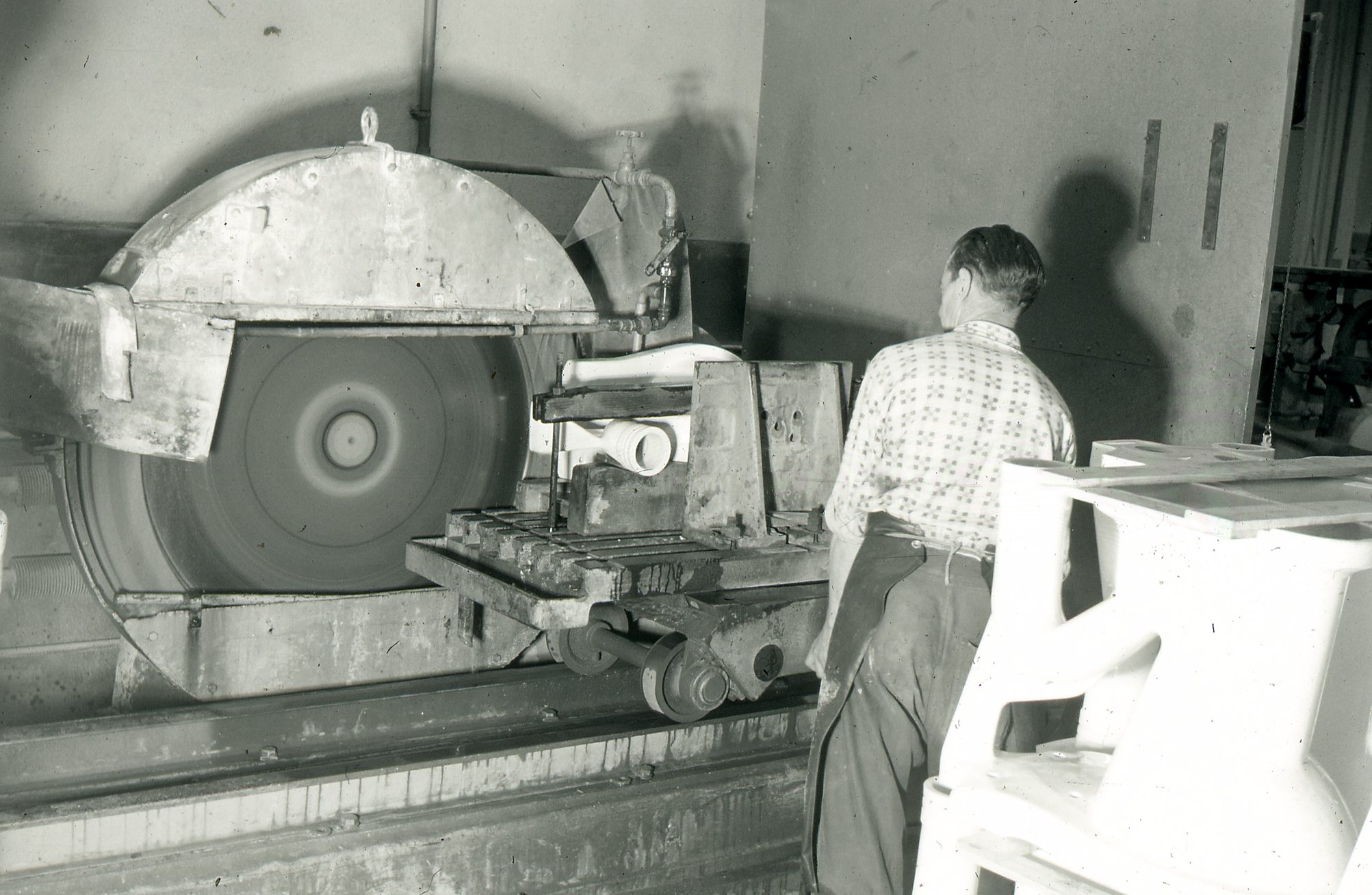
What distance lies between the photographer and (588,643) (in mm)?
2455

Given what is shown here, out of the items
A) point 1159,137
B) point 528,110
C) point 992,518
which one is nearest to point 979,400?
point 992,518

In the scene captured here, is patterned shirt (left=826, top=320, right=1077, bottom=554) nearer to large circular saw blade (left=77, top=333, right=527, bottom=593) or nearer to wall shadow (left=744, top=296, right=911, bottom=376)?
large circular saw blade (left=77, top=333, right=527, bottom=593)

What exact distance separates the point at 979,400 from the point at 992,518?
0.59 feet

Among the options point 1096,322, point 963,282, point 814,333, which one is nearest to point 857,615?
point 963,282

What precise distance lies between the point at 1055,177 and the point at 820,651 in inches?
44.5

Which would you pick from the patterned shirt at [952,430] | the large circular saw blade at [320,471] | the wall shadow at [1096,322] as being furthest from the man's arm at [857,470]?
the large circular saw blade at [320,471]

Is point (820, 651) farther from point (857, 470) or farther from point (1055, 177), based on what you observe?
point (1055, 177)

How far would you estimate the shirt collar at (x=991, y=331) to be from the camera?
1.94 m

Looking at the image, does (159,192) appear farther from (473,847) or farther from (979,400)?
(979,400)

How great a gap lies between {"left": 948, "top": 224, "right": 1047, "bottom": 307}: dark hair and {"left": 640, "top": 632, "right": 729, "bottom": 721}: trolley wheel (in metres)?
0.78

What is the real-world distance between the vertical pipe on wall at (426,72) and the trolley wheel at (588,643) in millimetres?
1188

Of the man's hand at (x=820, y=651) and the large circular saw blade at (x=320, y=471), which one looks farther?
the large circular saw blade at (x=320, y=471)

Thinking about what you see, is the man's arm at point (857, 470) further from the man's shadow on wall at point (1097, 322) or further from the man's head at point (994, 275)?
the man's shadow on wall at point (1097, 322)

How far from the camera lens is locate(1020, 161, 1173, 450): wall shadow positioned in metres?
2.39
